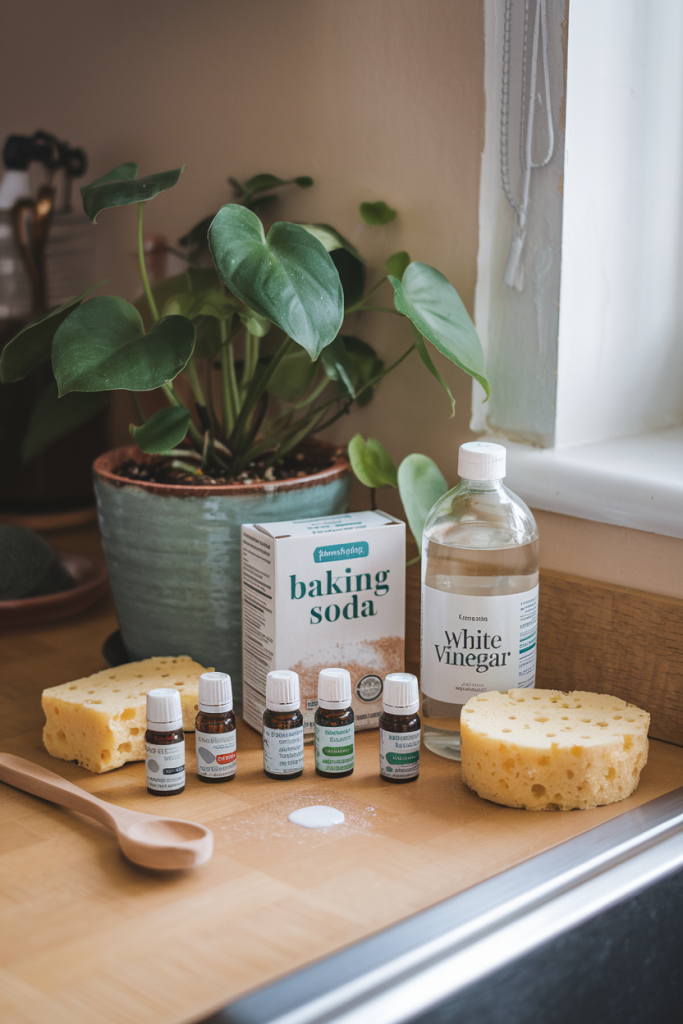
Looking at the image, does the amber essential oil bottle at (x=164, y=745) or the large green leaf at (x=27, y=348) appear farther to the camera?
the large green leaf at (x=27, y=348)

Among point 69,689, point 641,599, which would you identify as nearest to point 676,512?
point 641,599

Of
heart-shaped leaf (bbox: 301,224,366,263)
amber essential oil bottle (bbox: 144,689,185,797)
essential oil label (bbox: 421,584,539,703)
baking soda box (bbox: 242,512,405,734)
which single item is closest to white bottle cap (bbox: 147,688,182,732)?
Result: amber essential oil bottle (bbox: 144,689,185,797)

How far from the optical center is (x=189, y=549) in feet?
3.01

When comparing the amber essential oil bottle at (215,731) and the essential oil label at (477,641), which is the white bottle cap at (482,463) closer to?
the essential oil label at (477,641)

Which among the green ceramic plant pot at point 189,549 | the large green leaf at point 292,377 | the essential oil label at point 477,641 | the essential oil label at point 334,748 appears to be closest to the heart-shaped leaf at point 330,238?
the large green leaf at point 292,377

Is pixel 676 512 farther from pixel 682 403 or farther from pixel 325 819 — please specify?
pixel 325 819

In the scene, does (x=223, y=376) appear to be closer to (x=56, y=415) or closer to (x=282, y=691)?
(x=56, y=415)

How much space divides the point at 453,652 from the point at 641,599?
0.57 ft

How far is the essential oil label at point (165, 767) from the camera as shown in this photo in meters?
0.77

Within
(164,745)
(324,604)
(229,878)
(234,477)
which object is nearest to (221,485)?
(234,477)

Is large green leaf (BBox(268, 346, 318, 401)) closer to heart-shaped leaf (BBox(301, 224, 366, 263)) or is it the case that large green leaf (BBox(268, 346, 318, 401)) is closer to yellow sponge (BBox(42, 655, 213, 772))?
heart-shaped leaf (BBox(301, 224, 366, 263))

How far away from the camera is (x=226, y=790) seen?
794 millimetres

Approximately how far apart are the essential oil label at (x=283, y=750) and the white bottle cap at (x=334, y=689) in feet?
0.11

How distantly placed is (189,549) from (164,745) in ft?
0.66
